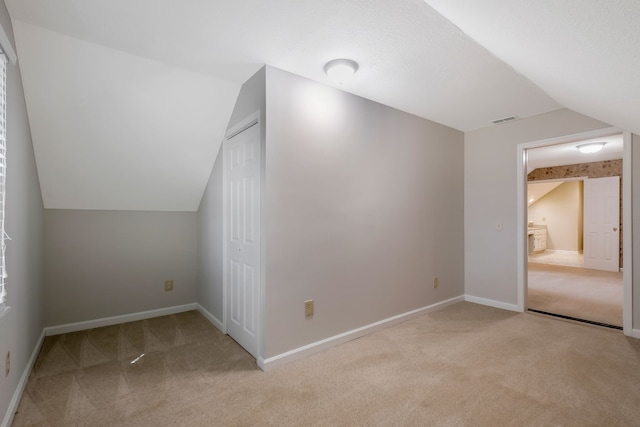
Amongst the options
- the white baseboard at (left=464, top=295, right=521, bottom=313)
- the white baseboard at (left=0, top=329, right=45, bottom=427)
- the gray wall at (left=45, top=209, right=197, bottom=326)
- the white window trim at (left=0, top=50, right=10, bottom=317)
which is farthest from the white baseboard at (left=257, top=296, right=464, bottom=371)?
the gray wall at (left=45, top=209, right=197, bottom=326)

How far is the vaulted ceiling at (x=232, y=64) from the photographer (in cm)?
147

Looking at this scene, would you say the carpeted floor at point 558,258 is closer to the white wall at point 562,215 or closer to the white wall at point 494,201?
the white wall at point 562,215

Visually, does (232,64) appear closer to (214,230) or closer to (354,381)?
(214,230)

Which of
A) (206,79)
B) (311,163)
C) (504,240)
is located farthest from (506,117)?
(206,79)

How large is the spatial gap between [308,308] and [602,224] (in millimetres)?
7050

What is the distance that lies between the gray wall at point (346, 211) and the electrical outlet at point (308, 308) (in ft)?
0.13

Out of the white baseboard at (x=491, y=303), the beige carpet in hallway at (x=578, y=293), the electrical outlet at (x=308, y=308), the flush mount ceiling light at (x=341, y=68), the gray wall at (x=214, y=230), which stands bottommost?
the beige carpet in hallway at (x=578, y=293)

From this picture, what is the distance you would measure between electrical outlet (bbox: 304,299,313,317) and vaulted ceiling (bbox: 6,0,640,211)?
1773 millimetres

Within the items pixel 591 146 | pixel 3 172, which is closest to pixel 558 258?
pixel 591 146

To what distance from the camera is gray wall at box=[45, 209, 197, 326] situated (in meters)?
2.94

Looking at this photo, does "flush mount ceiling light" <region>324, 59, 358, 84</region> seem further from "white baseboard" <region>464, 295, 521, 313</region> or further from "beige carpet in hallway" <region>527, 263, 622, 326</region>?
"beige carpet in hallway" <region>527, 263, 622, 326</region>

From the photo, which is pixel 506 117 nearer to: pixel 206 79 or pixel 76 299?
pixel 206 79

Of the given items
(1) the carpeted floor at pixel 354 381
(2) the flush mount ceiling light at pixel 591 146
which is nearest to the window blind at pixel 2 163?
(1) the carpeted floor at pixel 354 381

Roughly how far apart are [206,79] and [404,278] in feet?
8.75
